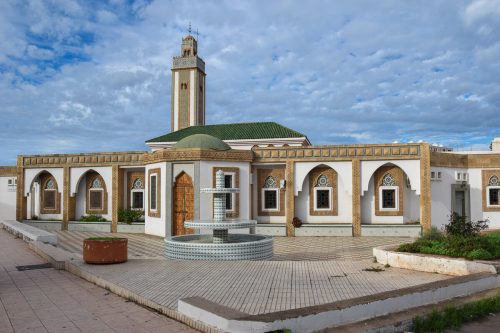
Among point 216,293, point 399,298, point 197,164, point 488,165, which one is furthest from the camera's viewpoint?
point 488,165

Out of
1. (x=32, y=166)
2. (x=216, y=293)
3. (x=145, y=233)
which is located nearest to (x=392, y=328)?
(x=216, y=293)

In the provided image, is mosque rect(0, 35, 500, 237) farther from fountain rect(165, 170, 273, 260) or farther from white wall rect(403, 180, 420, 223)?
fountain rect(165, 170, 273, 260)

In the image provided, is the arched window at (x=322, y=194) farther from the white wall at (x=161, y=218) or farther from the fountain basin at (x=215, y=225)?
the fountain basin at (x=215, y=225)

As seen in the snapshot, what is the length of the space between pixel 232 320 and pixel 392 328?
6.89 ft

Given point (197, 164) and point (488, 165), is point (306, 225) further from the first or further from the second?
point (488, 165)

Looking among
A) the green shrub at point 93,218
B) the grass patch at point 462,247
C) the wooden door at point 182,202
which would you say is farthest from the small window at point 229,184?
the grass patch at point 462,247

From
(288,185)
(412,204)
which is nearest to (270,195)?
(288,185)

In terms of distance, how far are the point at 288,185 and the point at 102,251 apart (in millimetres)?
11078

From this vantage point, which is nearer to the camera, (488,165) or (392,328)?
(392,328)

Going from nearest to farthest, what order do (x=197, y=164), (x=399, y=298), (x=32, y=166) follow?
(x=399, y=298) → (x=197, y=164) → (x=32, y=166)

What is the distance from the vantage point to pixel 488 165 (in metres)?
20.9

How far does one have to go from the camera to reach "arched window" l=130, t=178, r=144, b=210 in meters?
22.0

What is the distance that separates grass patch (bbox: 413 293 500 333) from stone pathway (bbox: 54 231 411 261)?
553cm

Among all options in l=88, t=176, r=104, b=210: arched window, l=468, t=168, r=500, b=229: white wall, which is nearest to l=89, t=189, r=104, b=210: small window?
l=88, t=176, r=104, b=210: arched window
